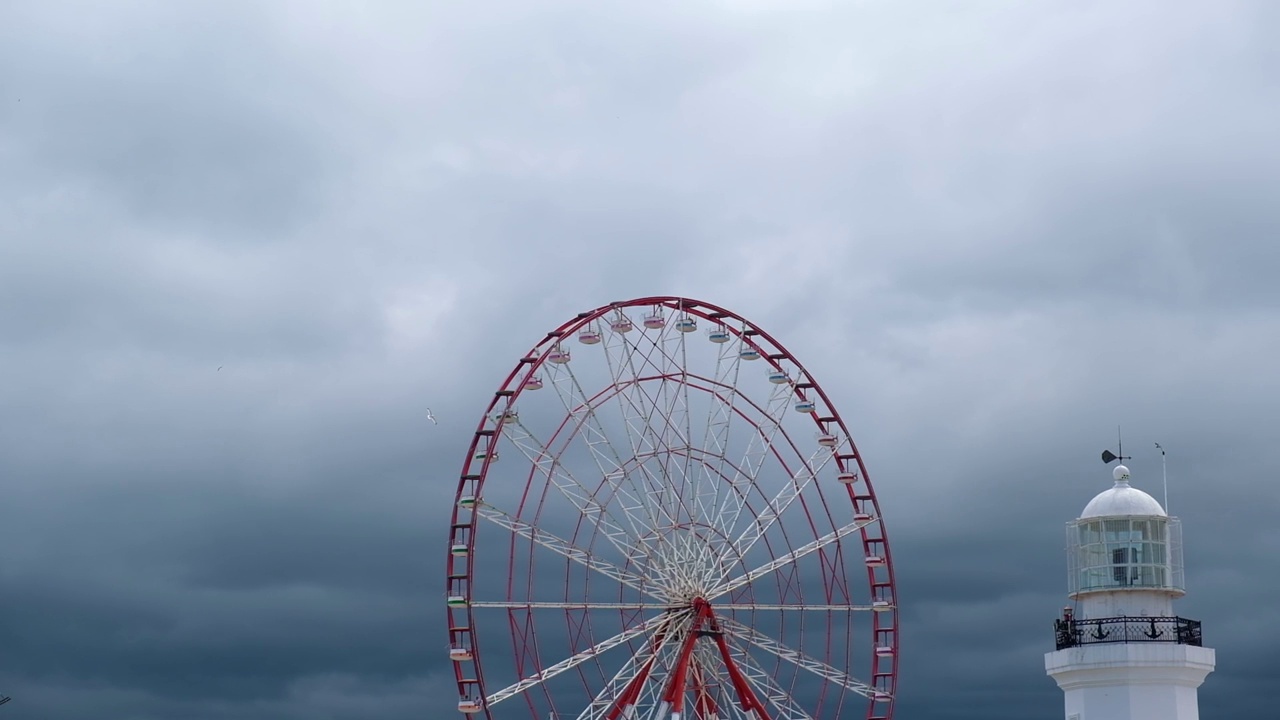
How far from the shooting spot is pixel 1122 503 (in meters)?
59.6

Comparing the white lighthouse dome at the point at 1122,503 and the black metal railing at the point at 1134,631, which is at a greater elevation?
Answer: the white lighthouse dome at the point at 1122,503

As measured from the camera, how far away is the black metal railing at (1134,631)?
5681 cm

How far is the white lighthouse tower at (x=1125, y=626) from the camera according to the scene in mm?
56031

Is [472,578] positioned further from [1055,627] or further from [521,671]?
[1055,627]

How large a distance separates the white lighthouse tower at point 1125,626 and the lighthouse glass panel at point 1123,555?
0.09 feet

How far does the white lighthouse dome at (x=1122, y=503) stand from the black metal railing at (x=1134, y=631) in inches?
134

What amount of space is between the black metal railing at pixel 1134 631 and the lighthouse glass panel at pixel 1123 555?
4.09 feet

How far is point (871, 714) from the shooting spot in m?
65.2

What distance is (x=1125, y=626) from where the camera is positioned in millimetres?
57125

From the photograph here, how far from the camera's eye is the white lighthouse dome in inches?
2339

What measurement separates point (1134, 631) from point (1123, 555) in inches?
100

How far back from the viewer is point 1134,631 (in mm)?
57062

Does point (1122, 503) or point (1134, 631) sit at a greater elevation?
point (1122, 503)

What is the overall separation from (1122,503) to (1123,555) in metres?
1.56
